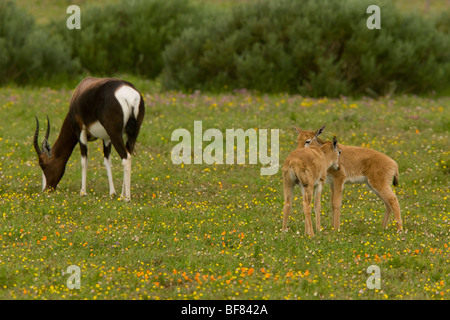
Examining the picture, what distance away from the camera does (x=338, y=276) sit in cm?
881

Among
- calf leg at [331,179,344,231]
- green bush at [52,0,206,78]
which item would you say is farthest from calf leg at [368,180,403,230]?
Answer: green bush at [52,0,206,78]

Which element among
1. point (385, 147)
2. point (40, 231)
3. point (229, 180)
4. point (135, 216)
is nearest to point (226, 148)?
point (229, 180)

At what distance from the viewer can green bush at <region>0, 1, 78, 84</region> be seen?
24.4 metres

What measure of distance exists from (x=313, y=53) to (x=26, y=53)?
10.7m

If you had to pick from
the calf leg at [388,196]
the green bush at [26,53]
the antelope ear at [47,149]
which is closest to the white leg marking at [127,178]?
the antelope ear at [47,149]

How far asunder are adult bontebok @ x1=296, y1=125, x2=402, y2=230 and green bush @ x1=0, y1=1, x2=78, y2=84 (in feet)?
Answer: 53.4

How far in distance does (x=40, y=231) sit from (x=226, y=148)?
6.95 metres

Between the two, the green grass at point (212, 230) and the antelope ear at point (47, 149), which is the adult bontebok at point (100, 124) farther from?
the green grass at point (212, 230)

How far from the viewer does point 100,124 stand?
12.6 meters

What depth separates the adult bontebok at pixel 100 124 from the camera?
12.3m
